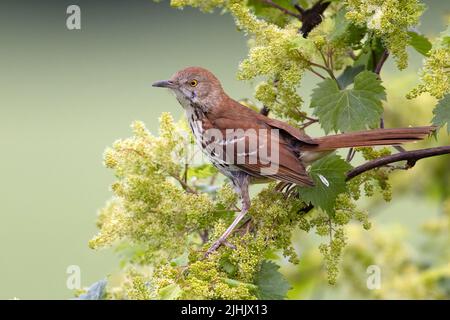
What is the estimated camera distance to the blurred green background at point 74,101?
8266 millimetres

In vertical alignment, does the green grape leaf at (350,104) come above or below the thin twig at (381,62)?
below

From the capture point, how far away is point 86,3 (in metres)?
14.5

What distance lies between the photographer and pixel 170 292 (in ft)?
6.53

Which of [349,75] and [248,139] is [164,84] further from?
[349,75]

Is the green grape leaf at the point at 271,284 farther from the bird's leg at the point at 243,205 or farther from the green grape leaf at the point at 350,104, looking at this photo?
the green grape leaf at the point at 350,104

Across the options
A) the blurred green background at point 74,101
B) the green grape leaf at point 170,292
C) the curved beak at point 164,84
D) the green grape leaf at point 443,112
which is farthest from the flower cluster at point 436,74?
the blurred green background at point 74,101

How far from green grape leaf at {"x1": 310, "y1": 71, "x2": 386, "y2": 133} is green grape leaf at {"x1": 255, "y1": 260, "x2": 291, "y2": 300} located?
1.59ft

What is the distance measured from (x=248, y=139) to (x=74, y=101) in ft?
32.4

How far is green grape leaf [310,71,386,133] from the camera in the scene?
2.50 metres

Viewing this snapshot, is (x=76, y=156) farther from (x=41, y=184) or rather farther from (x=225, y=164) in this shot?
(x=225, y=164)

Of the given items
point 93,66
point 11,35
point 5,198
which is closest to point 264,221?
point 5,198

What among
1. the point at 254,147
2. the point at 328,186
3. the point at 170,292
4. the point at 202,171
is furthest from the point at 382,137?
the point at 170,292

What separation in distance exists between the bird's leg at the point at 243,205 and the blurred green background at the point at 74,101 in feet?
12.0

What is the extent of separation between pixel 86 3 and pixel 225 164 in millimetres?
12110
